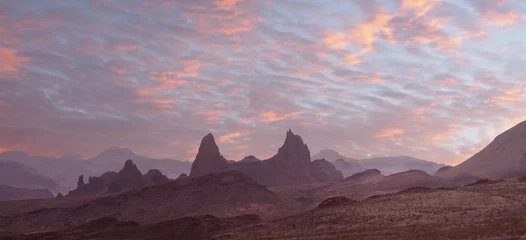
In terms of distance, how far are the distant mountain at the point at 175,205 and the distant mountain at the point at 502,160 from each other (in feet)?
267

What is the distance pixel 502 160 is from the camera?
569 ft

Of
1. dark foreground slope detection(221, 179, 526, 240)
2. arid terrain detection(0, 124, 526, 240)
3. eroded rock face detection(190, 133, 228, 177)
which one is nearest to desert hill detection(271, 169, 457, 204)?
arid terrain detection(0, 124, 526, 240)

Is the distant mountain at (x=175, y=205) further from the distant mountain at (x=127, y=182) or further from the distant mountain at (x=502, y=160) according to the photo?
the distant mountain at (x=502, y=160)

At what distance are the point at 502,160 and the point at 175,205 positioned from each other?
132m

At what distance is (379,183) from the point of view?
166m

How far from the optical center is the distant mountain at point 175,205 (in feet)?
371

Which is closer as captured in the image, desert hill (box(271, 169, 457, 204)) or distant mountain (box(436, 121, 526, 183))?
desert hill (box(271, 169, 457, 204))

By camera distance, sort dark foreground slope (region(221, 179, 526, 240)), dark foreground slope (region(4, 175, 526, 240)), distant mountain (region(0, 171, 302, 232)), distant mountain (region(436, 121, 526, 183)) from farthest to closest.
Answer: distant mountain (region(436, 121, 526, 183)) < distant mountain (region(0, 171, 302, 232)) < dark foreground slope (region(4, 175, 526, 240)) < dark foreground slope (region(221, 179, 526, 240))

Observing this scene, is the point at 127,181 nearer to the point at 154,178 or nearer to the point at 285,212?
the point at 154,178

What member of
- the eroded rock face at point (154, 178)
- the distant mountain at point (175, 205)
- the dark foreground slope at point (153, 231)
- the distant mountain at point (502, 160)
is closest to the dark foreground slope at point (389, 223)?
the dark foreground slope at point (153, 231)

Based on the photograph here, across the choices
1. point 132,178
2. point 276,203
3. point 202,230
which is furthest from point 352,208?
point 132,178

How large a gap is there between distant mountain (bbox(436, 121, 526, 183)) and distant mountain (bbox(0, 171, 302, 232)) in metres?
81.4

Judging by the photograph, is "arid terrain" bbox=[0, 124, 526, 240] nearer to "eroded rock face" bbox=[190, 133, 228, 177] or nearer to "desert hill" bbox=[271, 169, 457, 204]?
"desert hill" bbox=[271, 169, 457, 204]

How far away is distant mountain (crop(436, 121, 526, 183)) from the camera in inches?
6299
